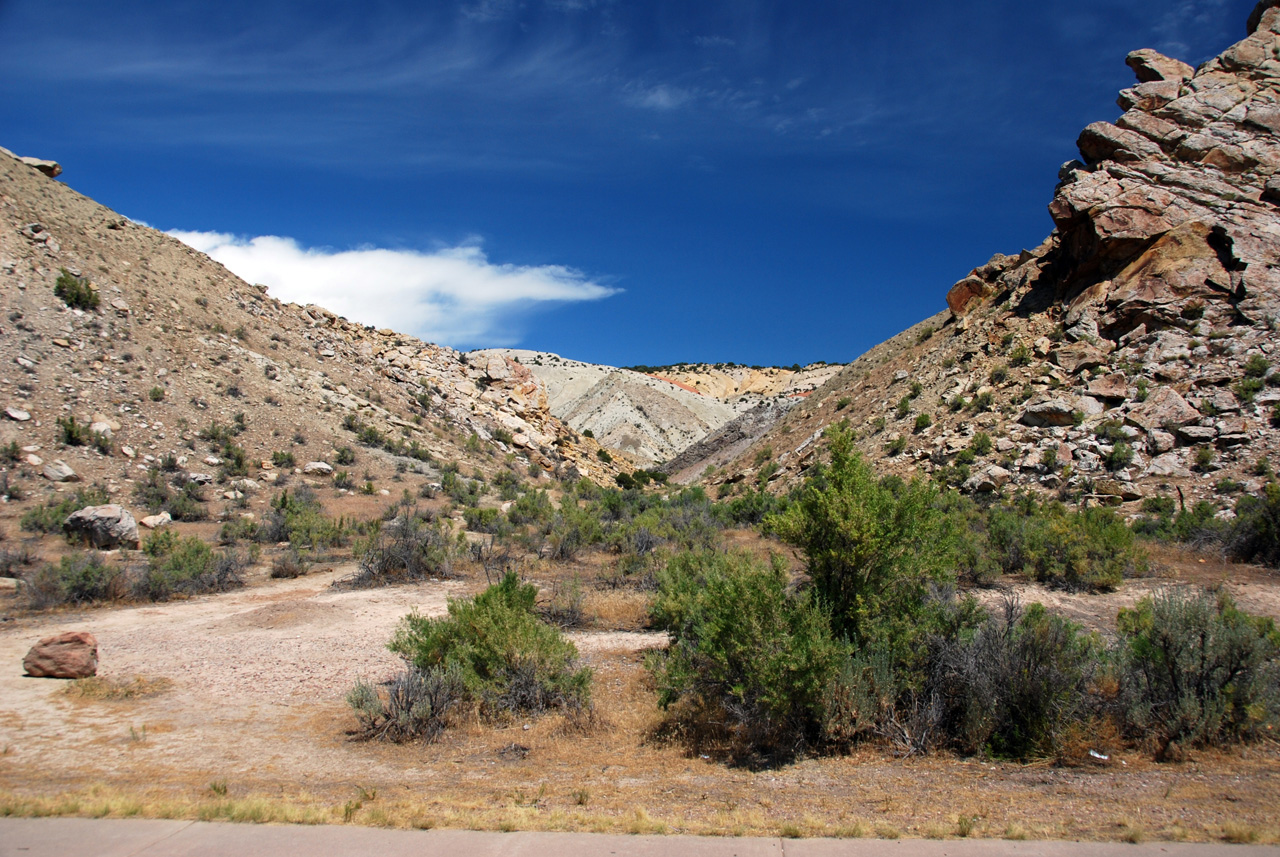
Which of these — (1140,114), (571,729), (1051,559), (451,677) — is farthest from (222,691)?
(1140,114)

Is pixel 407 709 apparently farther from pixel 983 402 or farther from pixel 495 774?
pixel 983 402

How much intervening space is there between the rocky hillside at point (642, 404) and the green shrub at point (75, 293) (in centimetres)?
1992

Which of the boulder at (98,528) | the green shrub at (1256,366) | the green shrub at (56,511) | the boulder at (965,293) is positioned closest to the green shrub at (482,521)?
the boulder at (98,528)

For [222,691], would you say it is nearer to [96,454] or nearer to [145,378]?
[96,454]

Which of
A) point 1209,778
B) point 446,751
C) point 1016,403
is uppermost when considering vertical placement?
point 1016,403

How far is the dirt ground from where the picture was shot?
4.66 meters

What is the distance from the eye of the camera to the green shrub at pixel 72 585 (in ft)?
36.4

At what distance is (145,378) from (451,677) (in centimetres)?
2301

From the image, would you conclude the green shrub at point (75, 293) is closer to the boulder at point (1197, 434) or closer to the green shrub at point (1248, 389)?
the boulder at point (1197, 434)

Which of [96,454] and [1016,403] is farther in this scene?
[1016,403]

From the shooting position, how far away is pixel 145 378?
23984 millimetres

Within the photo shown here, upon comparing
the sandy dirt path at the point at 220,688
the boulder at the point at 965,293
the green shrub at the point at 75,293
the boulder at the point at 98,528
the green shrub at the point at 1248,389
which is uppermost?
the boulder at the point at 965,293

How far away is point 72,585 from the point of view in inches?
444

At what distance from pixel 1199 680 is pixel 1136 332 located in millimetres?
19742
